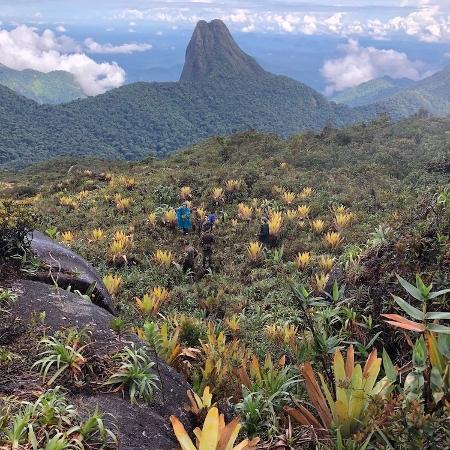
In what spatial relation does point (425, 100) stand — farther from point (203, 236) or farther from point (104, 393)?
point (104, 393)

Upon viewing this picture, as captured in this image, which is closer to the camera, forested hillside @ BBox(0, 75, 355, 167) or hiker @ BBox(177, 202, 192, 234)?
hiker @ BBox(177, 202, 192, 234)

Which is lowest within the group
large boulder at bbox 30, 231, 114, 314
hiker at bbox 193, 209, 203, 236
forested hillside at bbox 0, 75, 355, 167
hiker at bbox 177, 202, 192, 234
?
forested hillside at bbox 0, 75, 355, 167

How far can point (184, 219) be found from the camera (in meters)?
12.9

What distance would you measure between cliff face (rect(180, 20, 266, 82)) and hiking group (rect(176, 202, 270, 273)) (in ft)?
370

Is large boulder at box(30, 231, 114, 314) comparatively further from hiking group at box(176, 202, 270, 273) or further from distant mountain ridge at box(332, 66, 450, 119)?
distant mountain ridge at box(332, 66, 450, 119)

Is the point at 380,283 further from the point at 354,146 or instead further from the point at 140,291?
the point at 354,146

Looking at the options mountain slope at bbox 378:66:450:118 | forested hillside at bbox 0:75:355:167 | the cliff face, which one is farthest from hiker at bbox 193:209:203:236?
the cliff face

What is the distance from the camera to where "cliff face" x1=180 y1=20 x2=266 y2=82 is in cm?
12338

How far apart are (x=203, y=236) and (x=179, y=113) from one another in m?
94.3

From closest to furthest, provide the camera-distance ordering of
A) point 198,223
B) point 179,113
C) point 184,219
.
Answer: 1. point 184,219
2. point 198,223
3. point 179,113

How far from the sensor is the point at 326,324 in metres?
4.24

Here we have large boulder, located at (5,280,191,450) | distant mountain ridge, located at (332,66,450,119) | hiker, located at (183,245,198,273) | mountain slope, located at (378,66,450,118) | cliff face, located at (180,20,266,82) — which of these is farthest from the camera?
cliff face, located at (180,20,266,82)

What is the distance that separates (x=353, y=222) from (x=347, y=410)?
33.4 feet

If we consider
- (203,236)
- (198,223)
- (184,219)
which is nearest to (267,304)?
(203,236)
